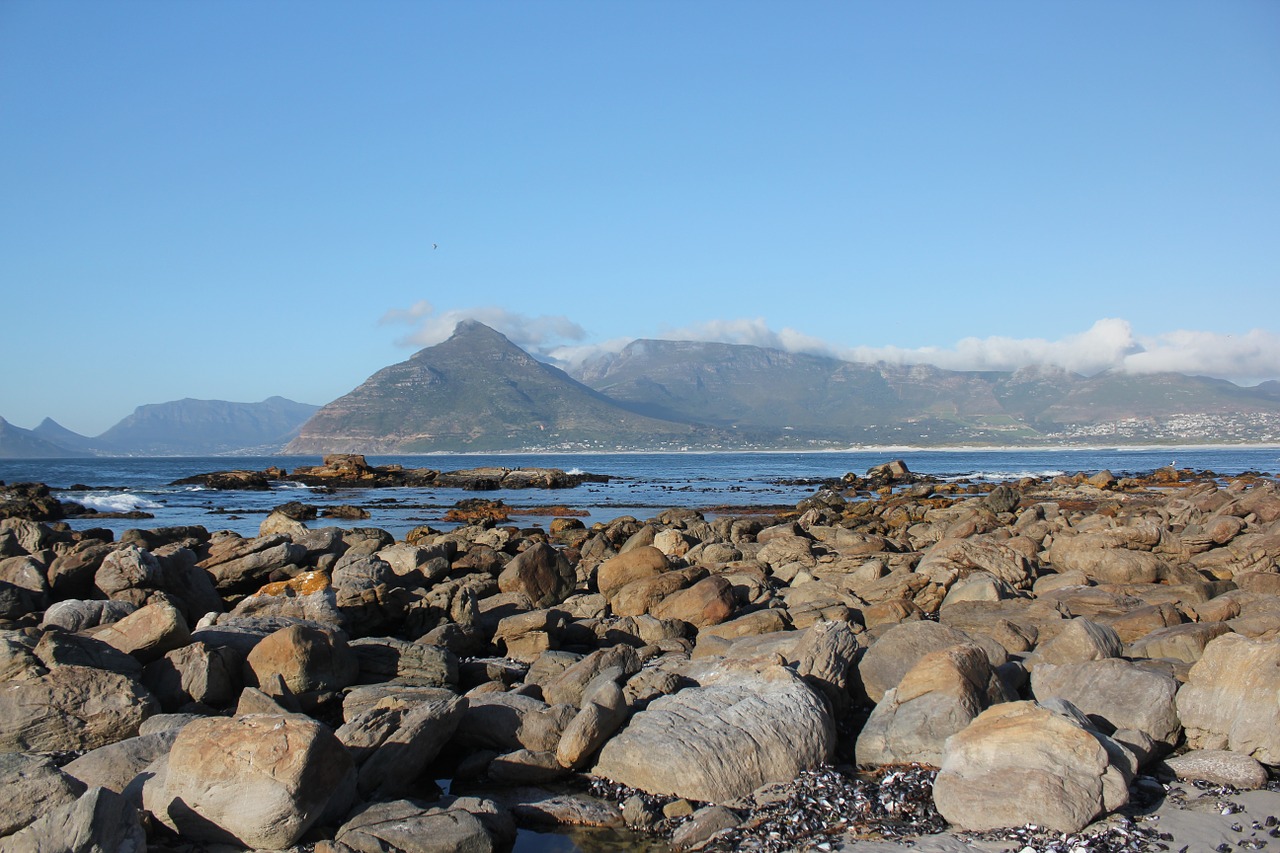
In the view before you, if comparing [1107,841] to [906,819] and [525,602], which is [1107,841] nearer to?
[906,819]

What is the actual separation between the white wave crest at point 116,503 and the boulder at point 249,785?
1862 inches

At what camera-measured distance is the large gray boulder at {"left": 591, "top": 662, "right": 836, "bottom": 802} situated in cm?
841

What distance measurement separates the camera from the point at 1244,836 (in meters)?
7.25

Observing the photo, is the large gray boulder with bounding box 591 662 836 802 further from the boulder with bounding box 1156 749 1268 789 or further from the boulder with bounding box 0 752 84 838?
the boulder with bounding box 0 752 84 838

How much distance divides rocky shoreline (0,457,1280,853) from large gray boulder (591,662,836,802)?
0.09 feet

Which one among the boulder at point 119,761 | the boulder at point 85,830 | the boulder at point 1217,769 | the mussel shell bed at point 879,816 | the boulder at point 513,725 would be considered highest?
the boulder at point 85,830

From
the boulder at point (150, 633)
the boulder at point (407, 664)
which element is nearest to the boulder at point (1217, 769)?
the boulder at point (407, 664)

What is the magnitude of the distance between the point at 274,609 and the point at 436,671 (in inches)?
128

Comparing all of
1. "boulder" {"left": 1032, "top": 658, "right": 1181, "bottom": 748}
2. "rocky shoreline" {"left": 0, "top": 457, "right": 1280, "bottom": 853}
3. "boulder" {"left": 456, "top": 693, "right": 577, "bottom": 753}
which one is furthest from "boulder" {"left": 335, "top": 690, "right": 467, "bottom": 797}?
"boulder" {"left": 1032, "top": 658, "right": 1181, "bottom": 748}

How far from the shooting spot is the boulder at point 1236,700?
8.52 m

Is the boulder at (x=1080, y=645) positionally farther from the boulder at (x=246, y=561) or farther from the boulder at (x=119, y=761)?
the boulder at (x=246, y=561)

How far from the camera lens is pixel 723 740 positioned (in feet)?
28.4

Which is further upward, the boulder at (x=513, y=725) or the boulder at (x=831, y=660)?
the boulder at (x=831, y=660)

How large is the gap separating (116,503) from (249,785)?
53.0m
